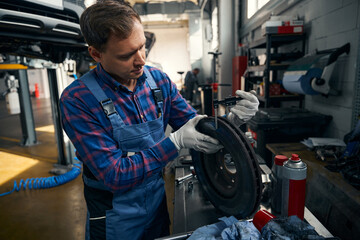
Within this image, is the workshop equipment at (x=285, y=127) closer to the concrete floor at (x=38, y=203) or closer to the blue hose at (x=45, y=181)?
the concrete floor at (x=38, y=203)

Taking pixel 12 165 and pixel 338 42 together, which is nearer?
pixel 338 42

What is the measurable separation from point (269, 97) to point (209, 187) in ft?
6.04

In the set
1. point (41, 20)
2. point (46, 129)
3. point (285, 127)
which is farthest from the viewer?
point (46, 129)

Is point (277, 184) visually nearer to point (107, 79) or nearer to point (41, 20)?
point (107, 79)

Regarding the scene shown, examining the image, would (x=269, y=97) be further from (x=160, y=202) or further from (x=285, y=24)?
(x=160, y=202)

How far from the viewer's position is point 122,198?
95 cm

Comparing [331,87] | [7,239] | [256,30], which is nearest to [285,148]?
[331,87]

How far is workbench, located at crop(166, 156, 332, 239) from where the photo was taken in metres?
0.84

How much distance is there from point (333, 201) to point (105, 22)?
1265mm

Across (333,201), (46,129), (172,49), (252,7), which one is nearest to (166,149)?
(333,201)

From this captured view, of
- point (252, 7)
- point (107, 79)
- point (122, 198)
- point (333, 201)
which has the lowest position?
point (333, 201)

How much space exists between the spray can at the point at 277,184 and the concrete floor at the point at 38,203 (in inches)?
55.0

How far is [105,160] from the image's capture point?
2.78ft

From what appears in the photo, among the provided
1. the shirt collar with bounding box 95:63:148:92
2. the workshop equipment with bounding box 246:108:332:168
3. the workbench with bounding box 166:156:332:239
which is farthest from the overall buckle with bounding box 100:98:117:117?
the workshop equipment with bounding box 246:108:332:168
